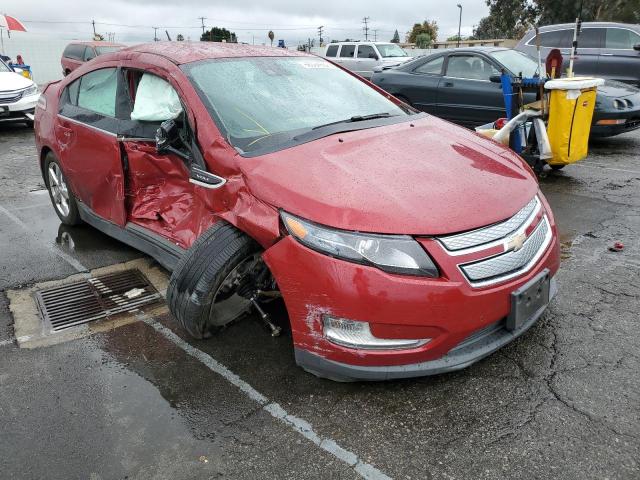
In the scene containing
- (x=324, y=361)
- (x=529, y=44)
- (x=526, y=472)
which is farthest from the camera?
(x=529, y=44)

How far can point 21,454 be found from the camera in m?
2.21

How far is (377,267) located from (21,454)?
1.75 m

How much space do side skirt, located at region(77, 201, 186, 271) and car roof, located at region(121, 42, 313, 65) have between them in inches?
47.4

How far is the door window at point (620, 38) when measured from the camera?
998 cm

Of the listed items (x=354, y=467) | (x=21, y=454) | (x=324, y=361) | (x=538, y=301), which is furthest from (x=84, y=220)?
(x=538, y=301)

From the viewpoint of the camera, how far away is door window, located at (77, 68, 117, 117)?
3.90 meters

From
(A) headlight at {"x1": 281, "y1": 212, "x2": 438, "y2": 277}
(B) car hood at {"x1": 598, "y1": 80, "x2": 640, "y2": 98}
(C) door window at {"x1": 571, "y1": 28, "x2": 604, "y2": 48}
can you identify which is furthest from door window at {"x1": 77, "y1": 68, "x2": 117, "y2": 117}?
(C) door window at {"x1": 571, "y1": 28, "x2": 604, "y2": 48}

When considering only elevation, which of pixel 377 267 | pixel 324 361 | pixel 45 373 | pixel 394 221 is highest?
pixel 394 221

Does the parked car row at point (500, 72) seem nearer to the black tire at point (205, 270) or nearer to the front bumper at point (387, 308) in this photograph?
the front bumper at point (387, 308)

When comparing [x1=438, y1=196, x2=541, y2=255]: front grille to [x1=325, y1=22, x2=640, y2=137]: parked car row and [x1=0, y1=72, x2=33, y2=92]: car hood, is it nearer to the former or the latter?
[x1=325, y1=22, x2=640, y2=137]: parked car row

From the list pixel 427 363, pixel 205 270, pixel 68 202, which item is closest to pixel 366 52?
pixel 68 202

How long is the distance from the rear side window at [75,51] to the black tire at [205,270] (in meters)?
15.9

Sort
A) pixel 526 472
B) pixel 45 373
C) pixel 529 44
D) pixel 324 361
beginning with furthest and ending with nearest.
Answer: pixel 529 44 < pixel 45 373 < pixel 324 361 < pixel 526 472

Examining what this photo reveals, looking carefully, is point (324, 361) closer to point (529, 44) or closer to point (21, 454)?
point (21, 454)
